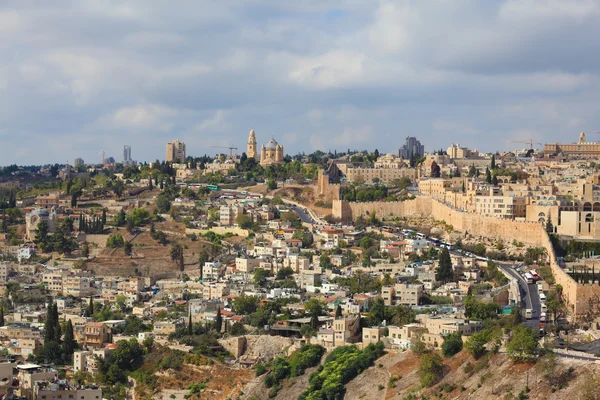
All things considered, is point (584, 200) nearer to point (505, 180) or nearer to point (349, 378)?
point (505, 180)

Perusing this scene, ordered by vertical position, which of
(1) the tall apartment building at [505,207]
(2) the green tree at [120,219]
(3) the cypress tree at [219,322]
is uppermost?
(1) the tall apartment building at [505,207]

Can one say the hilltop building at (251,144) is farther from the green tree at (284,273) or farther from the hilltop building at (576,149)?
the green tree at (284,273)

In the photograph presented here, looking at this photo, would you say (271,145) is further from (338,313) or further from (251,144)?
(338,313)

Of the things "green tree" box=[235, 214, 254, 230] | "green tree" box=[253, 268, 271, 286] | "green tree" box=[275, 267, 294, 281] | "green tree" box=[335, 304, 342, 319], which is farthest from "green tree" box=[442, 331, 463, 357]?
"green tree" box=[235, 214, 254, 230]

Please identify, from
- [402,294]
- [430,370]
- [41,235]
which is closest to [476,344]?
[430,370]

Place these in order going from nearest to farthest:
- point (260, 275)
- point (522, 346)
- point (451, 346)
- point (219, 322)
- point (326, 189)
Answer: point (522, 346) → point (451, 346) → point (219, 322) → point (260, 275) → point (326, 189)

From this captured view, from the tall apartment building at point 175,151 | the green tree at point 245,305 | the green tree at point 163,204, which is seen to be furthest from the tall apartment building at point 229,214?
the tall apartment building at point 175,151
